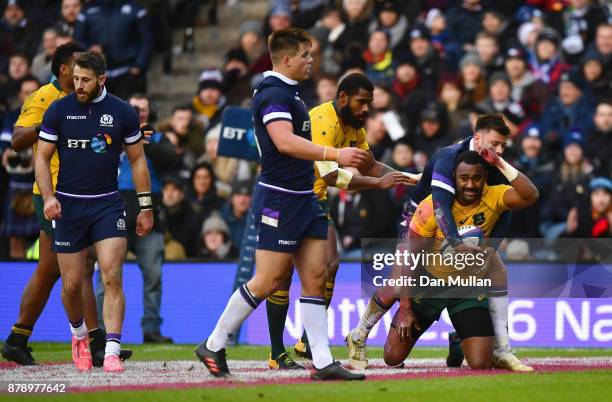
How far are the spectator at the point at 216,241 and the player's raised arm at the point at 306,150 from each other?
27.7 feet

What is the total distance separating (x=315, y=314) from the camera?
10.7 meters

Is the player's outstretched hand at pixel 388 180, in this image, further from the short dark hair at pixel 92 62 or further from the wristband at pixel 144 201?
the short dark hair at pixel 92 62

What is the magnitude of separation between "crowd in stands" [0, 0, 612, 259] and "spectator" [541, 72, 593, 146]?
2cm

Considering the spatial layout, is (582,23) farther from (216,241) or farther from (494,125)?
(494,125)

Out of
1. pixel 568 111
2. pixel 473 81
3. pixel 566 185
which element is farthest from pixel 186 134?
pixel 566 185

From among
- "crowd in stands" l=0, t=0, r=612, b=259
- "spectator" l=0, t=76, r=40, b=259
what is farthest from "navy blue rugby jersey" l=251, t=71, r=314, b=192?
"spectator" l=0, t=76, r=40, b=259

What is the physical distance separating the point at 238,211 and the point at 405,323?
7477 mm

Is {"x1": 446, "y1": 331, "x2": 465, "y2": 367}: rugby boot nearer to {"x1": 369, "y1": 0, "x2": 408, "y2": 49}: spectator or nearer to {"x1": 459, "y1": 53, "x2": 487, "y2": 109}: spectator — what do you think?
{"x1": 459, "y1": 53, "x2": 487, "y2": 109}: spectator

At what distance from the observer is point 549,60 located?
66.0 feet

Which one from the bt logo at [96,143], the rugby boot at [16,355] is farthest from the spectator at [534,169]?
the bt logo at [96,143]

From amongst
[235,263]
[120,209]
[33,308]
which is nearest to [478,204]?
[120,209]

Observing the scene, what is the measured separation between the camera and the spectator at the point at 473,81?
1997 centimetres

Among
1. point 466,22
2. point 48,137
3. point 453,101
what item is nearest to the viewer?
point 48,137

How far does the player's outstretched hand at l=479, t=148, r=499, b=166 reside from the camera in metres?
11.5
